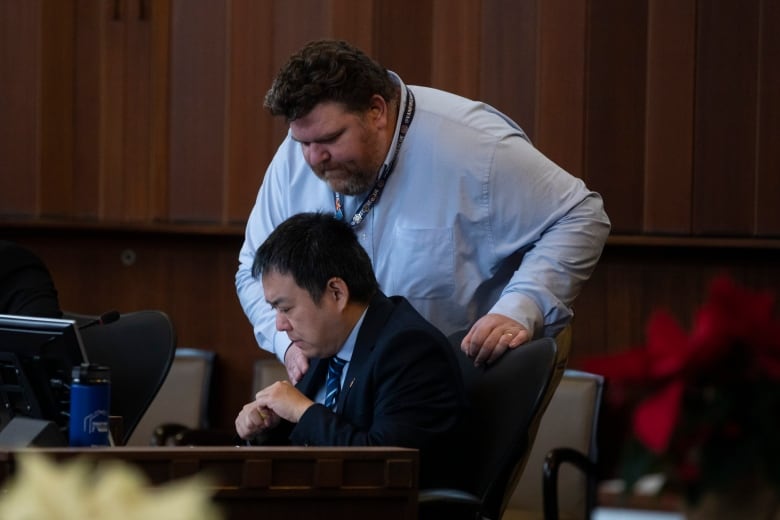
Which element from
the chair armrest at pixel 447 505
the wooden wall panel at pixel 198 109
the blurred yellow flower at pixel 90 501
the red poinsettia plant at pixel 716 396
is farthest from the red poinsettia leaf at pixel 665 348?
the wooden wall panel at pixel 198 109

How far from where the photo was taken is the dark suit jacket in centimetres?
226

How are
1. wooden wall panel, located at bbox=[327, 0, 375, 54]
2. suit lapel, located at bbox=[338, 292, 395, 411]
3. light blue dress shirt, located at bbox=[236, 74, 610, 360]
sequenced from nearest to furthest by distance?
suit lapel, located at bbox=[338, 292, 395, 411] → light blue dress shirt, located at bbox=[236, 74, 610, 360] → wooden wall panel, located at bbox=[327, 0, 375, 54]

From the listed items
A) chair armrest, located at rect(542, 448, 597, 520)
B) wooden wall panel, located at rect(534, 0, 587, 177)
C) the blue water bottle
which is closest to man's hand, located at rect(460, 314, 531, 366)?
the blue water bottle

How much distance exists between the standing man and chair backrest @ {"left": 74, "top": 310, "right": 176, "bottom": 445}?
0.26m

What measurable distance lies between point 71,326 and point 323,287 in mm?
526

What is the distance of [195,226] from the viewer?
4.75 m

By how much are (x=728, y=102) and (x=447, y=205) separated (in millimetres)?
2069

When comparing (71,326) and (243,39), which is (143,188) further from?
(71,326)

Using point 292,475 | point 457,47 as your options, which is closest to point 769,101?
point 457,47

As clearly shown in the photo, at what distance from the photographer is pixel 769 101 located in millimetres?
4562

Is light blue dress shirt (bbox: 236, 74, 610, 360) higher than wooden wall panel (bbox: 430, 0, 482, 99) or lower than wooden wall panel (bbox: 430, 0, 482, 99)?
lower

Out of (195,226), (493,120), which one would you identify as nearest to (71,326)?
(493,120)

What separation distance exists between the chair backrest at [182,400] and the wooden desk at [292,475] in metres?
2.90

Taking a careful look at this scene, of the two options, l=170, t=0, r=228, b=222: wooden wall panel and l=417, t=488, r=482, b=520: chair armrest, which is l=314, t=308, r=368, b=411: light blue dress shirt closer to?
l=417, t=488, r=482, b=520: chair armrest
